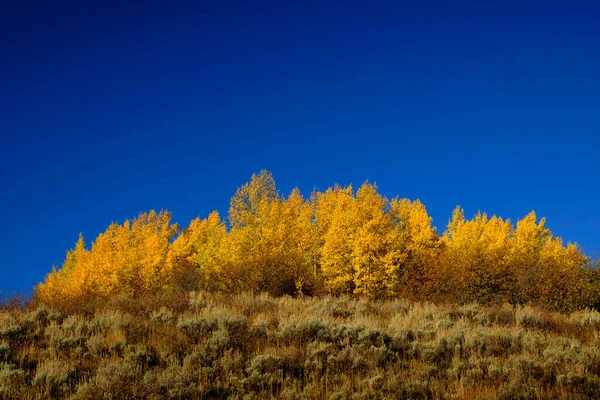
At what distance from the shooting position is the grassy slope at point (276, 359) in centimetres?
838

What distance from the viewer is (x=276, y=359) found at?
31.2 feet

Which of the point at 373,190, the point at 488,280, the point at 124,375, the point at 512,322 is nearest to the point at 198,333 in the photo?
the point at 124,375

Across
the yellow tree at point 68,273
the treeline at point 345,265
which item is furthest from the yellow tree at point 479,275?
the yellow tree at point 68,273

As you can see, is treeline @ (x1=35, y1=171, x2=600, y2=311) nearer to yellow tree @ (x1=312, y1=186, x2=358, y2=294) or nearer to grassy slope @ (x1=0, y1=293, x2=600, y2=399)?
yellow tree @ (x1=312, y1=186, x2=358, y2=294)

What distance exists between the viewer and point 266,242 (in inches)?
1248

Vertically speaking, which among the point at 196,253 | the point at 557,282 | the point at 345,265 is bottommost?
the point at 557,282

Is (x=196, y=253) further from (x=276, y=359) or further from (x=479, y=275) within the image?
(x=276, y=359)

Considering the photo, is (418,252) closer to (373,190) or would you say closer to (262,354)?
(373,190)

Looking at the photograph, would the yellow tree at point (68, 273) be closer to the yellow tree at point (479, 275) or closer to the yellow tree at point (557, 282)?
the yellow tree at point (479, 275)

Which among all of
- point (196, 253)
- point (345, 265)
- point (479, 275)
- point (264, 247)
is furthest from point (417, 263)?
point (196, 253)

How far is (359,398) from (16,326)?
851 centimetres

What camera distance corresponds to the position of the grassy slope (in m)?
8.38

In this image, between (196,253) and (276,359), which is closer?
(276,359)

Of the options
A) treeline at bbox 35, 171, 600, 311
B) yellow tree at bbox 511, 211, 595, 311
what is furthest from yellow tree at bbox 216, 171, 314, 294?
yellow tree at bbox 511, 211, 595, 311
